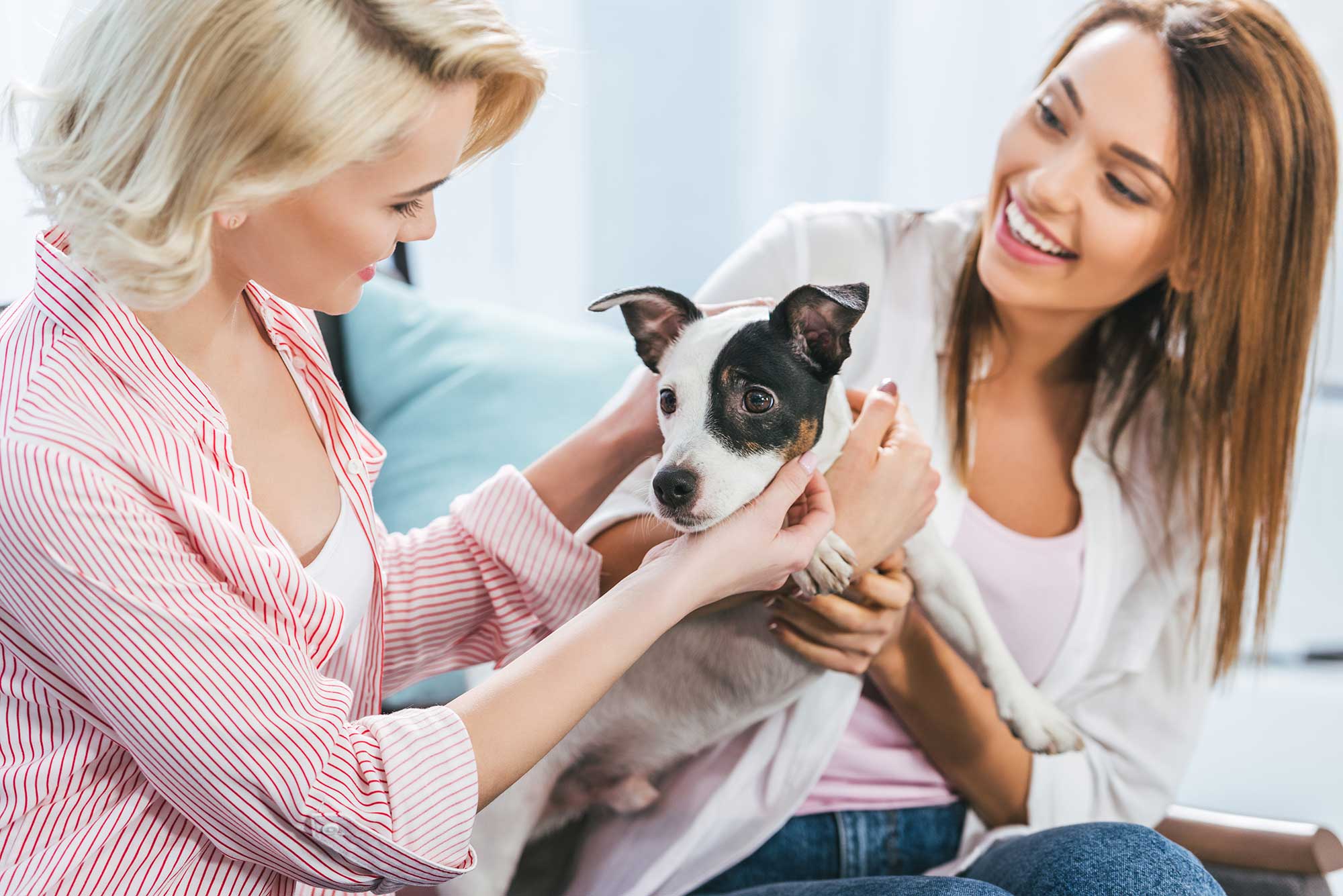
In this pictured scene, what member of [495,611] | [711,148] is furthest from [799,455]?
[711,148]

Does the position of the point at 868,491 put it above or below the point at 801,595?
above

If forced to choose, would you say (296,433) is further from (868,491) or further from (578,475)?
(868,491)

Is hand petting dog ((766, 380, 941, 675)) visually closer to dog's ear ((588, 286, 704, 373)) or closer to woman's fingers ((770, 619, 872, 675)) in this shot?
woman's fingers ((770, 619, 872, 675))

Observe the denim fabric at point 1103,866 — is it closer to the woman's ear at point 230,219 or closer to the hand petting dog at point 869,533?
the hand petting dog at point 869,533

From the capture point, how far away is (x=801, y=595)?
3.75ft

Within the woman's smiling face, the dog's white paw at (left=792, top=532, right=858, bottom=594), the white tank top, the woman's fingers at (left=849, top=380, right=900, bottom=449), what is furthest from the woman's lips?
the white tank top

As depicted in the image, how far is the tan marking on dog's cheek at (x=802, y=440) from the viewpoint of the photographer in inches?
41.1

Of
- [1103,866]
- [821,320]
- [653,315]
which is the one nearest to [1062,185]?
[821,320]

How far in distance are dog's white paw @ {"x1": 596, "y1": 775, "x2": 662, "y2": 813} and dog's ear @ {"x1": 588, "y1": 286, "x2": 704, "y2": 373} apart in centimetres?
53

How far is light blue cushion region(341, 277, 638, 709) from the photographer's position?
1.57m

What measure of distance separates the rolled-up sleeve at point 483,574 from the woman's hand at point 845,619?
0.23 meters

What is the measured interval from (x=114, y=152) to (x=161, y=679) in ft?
1.19

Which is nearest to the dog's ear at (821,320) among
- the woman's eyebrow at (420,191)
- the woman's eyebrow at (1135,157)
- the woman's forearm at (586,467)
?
the woman's forearm at (586,467)

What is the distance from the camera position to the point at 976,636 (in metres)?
1.23
